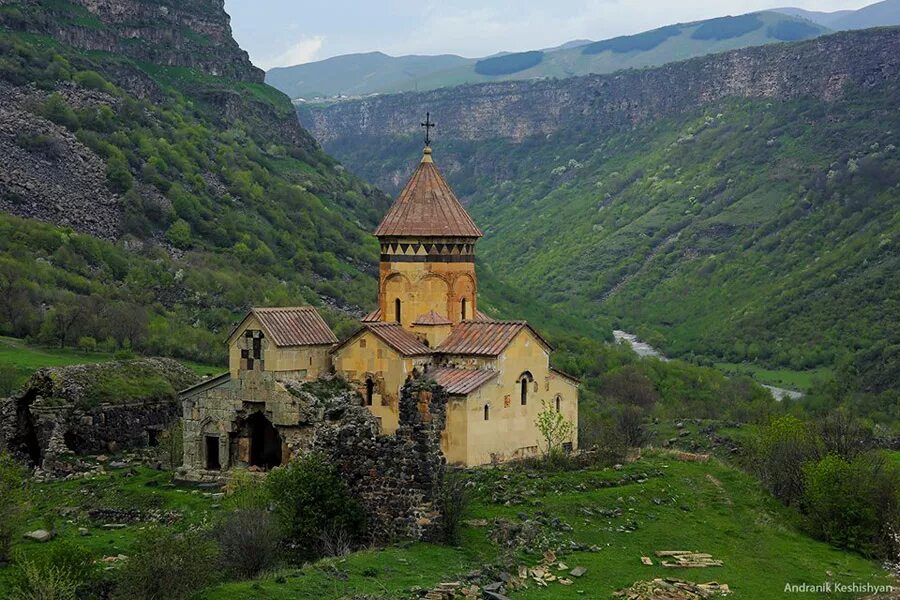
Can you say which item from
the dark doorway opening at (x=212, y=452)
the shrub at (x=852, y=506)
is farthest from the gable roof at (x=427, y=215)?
the shrub at (x=852, y=506)

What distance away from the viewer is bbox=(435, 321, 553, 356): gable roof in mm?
38375

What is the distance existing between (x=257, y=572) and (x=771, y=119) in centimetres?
13544

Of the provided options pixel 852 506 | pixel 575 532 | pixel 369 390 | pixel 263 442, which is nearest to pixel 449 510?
pixel 575 532

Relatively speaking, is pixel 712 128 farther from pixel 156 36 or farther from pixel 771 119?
pixel 156 36

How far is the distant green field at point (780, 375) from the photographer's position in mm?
96062

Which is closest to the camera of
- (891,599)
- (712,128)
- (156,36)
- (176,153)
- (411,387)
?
(891,599)

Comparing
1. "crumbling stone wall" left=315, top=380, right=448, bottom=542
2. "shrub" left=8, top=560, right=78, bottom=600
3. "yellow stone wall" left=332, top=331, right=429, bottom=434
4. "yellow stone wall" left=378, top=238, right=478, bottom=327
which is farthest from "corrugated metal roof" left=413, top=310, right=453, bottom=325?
"shrub" left=8, top=560, right=78, bottom=600

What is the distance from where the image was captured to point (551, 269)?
156875 mm

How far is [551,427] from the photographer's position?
38781 millimetres

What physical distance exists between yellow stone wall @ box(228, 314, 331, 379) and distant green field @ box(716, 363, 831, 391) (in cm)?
6042

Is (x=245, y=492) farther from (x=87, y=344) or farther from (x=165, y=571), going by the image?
(x=87, y=344)

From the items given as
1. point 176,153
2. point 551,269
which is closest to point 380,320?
point 176,153

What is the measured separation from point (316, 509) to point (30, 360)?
31327 mm

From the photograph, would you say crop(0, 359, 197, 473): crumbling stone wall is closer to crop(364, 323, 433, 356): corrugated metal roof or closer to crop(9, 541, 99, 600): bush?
crop(364, 323, 433, 356): corrugated metal roof
